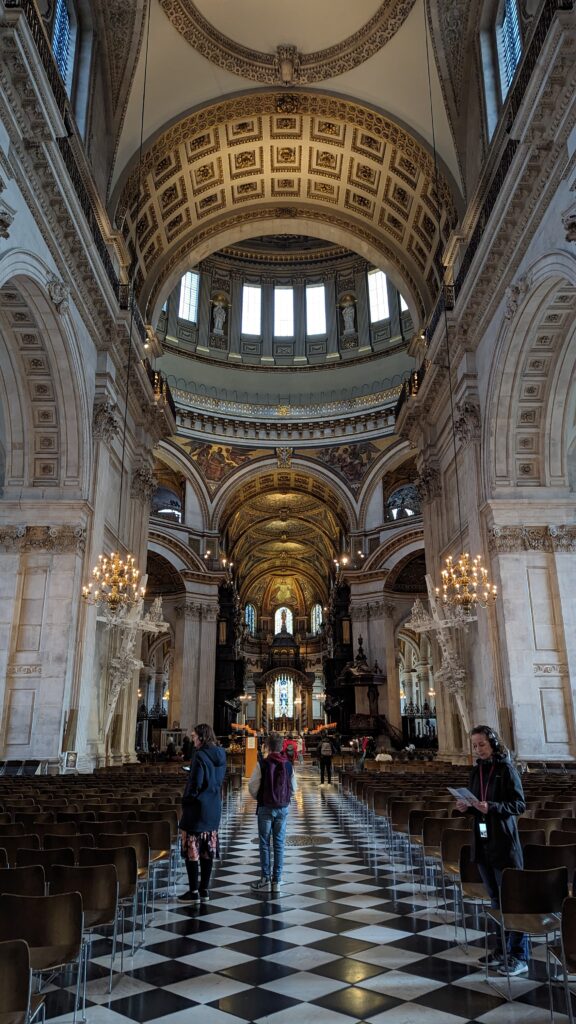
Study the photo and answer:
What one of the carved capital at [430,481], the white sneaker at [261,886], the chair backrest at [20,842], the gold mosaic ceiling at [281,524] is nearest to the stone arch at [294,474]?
the gold mosaic ceiling at [281,524]

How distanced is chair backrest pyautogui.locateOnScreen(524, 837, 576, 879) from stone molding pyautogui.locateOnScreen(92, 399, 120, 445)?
42.3ft

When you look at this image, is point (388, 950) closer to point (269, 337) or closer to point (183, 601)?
point (183, 601)

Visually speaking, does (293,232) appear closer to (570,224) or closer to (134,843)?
(570,224)

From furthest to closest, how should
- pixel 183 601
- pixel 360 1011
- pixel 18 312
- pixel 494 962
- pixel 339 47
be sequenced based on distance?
1. pixel 183 601
2. pixel 339 47
3. pixel 18 312
4. pixel 494 962
5. pixel 360 1011

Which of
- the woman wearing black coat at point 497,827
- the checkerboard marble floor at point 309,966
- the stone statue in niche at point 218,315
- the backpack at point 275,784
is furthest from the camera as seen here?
the stone statue in niche at point 218,315

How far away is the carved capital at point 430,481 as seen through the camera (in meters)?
19.7

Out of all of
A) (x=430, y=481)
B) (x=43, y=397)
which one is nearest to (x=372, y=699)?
(x=430, y=481)

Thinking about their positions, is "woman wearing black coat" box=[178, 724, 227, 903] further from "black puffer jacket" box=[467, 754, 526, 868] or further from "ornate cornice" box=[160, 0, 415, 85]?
"ornate cornice" box=[160, 0, 415, 85]

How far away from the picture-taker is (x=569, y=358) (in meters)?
13.8

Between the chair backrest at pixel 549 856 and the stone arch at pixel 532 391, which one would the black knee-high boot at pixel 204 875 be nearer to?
the chair backrest at pixel 549 856

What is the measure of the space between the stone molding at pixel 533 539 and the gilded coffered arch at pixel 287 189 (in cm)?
823

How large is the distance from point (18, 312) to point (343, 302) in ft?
81.1

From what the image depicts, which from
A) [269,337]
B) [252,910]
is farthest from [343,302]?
[252,910]

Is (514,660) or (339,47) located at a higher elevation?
(339,47)
